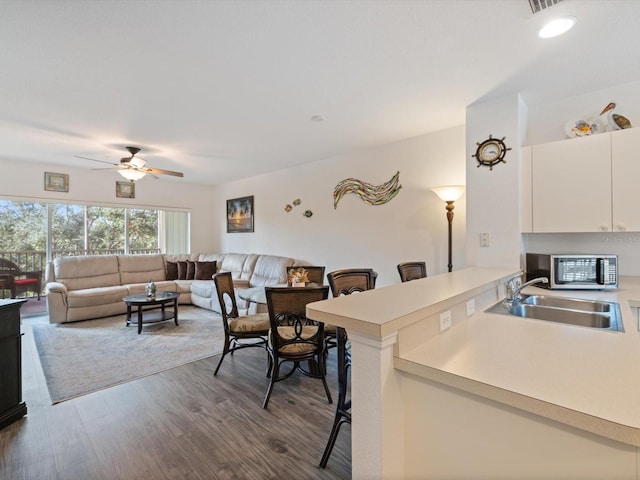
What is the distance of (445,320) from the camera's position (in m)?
1.40

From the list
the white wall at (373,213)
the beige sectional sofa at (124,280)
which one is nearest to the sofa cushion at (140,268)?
the beige sectional sofa at (124,280)

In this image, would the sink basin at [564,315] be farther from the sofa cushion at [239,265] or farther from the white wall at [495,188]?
the sofa cushion at [239,265]

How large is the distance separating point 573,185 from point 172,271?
20.4 feet

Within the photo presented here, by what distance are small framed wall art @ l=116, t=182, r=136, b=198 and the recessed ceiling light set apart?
256 inches

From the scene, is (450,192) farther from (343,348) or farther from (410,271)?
(343,348)

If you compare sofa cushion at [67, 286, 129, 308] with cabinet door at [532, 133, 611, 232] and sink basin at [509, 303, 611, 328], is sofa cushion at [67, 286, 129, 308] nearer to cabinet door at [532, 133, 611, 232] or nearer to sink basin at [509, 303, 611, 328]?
sink basin at [509, 303, 611, 328]

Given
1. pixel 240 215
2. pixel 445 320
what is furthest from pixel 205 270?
pixel 445 320

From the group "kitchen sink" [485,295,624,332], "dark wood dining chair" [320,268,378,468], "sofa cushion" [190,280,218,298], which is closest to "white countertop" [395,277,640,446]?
"kitchen sink" [485,295,624,332]

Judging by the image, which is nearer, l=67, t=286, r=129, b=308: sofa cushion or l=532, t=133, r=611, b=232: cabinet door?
l=532, t=133, r=611, b=232: cabinet door

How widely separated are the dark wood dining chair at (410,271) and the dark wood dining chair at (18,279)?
604 centimetres

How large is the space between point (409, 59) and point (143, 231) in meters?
6.20

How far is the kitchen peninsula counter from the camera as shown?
81 cm

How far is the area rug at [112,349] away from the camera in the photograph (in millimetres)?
2764

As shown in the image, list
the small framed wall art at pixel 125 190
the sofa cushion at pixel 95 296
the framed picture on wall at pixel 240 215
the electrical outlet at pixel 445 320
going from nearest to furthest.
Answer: the electrical outlet at pixel 445 320 < the sofa cushion at pixel 95 296 < the small framed wall art at pixel 125 190 < the framed picture on wall at pixel 240 215
